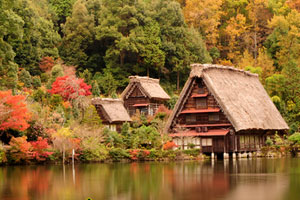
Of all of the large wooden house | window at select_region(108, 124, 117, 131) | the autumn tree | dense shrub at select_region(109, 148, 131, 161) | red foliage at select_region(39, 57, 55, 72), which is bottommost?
dense shrub at select_region(109, 148, 131, 161)

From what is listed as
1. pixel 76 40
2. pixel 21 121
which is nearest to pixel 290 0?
pixel 76 40

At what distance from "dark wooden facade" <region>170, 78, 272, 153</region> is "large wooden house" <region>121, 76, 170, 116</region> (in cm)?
1114

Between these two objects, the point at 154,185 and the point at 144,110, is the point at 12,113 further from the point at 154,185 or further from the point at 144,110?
the point at 144,110

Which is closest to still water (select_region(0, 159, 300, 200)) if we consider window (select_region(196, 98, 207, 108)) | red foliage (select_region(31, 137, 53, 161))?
red foliage (select_region(31, 137, 53, 161))

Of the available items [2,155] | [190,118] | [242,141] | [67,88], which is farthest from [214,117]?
[2,155]

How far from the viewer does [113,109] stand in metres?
51.4

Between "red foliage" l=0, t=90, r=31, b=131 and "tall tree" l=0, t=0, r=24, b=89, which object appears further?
"tall tree" l=0, t=0, r=24, b=89

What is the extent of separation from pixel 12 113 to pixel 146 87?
23.5 m

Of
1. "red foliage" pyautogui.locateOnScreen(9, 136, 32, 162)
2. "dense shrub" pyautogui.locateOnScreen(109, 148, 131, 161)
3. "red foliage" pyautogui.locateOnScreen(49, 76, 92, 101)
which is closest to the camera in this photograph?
"red foliage" pyautogui.locateOnScreen(9, 136, 32, 162)

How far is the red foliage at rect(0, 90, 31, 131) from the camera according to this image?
1308 inches

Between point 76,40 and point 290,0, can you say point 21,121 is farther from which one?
point 290,0

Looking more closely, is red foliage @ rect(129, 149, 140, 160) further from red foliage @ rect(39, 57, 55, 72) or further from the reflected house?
red foliage @ rect(39, 57, 55, 72)

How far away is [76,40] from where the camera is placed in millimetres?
66938

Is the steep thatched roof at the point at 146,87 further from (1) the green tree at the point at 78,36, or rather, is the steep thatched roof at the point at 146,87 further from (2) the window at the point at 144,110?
(1) the green tree at the point at 78,36
